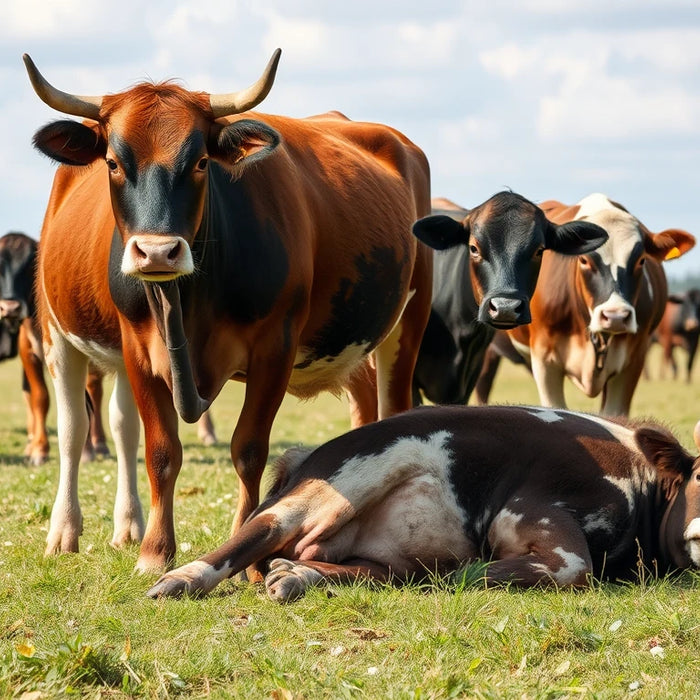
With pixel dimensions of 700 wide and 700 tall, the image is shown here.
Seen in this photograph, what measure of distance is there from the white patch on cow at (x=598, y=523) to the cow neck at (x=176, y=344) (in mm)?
2069

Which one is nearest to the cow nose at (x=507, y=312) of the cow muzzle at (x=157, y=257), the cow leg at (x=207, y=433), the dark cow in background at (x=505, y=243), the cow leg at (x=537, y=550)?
the dark cow in background at (x=505, y=243)

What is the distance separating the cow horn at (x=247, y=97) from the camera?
5.93m

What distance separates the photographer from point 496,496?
6.11 m

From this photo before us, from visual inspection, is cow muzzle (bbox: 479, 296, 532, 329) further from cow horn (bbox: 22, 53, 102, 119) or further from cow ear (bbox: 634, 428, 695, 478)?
cow horn (bbox: 22, 53, 102, 119)

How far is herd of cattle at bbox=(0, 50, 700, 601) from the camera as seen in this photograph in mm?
5805

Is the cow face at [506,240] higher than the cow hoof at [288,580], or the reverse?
the cow face at [506,240]

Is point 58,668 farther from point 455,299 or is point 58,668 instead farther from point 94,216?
point 455,299

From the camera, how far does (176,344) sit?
237 inches

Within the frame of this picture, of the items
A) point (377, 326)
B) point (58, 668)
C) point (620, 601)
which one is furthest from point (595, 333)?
point (58, 668)

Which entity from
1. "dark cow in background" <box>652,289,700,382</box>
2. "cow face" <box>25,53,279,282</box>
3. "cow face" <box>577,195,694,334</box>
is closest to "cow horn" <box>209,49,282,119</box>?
"cow face" <box>25,53,279,282</box>

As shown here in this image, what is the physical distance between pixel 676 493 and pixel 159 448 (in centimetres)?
278

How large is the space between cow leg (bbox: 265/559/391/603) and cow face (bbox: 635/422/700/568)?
1501 millimetres

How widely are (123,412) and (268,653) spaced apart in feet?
12.1

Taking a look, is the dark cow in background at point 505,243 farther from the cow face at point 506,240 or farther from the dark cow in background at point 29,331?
the dark cow in background at point 29,331
